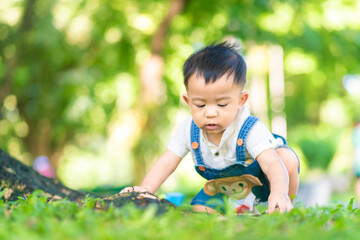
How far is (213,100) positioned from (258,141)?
362 millimetres

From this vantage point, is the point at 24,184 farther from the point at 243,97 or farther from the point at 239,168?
the point at 243,97

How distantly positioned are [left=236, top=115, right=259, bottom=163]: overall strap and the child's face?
142mm

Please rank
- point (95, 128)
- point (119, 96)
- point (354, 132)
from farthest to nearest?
1. point (95, 128)
2. point (119, 96)
3. point (354, 132)

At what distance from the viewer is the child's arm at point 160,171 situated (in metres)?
2.79

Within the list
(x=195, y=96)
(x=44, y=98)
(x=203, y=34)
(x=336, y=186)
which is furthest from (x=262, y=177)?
(x=44, y=98)

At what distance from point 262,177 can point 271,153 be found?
348mm

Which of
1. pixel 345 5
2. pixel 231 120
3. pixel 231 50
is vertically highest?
pixel 345 5

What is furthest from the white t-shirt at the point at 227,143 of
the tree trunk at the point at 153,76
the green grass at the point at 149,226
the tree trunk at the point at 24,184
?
the tree trunk at the point at 153,76

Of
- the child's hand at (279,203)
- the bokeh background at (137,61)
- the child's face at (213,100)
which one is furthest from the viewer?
the bokeh background at (137,61)

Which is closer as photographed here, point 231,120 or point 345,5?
point 231,120

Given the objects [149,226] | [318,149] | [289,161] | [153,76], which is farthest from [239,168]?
[318,149]

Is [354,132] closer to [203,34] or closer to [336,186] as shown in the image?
[203,34]

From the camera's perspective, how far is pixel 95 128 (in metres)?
12.4

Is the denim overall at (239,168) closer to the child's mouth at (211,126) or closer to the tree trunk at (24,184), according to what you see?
the child's mouth at (211,126)
